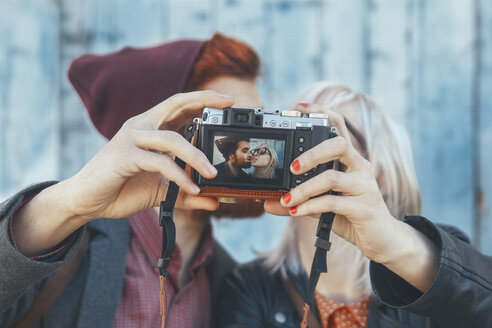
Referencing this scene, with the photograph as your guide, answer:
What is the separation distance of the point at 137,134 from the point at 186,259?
354mm

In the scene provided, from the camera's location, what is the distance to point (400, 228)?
64 centimetres

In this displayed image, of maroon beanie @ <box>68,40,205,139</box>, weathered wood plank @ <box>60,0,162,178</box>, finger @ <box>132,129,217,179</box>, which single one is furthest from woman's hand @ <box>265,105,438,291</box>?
weathered wood plank @ <box>60,0,162,178</box>

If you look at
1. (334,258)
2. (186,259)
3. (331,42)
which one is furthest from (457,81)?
(186,259)

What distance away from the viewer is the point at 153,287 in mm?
795

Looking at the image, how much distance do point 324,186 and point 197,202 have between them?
19 cm

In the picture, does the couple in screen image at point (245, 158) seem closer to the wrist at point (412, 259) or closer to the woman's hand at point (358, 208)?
the woman's hand at point (358, 208)

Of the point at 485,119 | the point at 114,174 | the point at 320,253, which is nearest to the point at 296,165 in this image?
A: the point at 320,253

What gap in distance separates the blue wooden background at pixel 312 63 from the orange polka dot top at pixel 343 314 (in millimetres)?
364

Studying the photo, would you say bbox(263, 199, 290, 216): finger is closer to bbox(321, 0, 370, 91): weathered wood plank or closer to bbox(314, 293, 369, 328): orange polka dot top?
bbox(314, 293, 369, 328): orange polka dot top

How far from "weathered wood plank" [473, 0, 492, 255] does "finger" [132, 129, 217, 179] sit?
857 mm

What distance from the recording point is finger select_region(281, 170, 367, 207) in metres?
0.58

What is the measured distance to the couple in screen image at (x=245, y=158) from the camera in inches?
23.3

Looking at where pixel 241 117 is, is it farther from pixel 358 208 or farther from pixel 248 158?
pixel 358 208

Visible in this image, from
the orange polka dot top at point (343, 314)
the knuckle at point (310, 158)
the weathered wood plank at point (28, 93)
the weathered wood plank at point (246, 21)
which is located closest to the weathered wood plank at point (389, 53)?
the weathered wood plank at point (246, 21)
